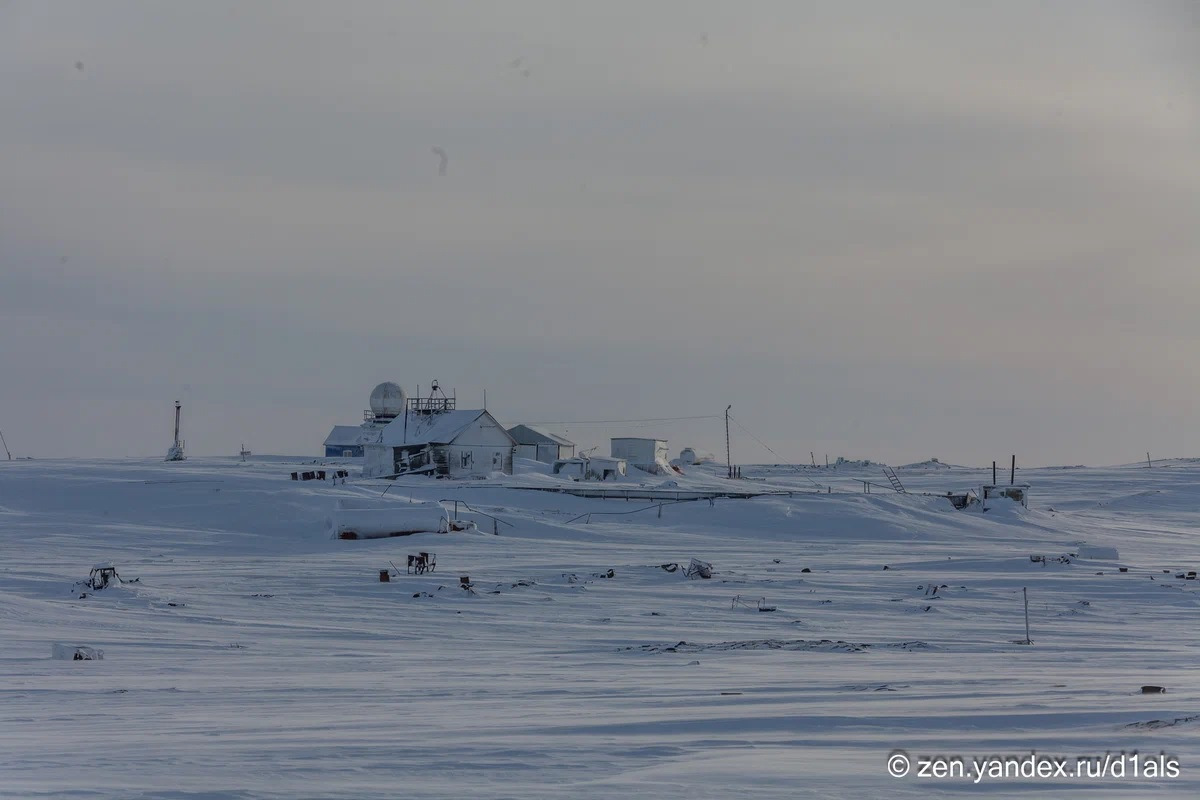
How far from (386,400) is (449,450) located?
15.0 meters

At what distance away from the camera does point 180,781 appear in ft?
25.4

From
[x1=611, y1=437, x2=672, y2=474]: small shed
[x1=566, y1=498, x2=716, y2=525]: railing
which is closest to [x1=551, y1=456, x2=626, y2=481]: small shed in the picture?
[x1=611, y1=437, x2=672, y2=474]: small shed

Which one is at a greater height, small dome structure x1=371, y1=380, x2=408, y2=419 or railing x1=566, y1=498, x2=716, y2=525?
small dome structure x1=371, y1=380, x2=408, y2=419

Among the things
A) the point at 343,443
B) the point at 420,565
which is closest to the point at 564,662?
the point at 420,565

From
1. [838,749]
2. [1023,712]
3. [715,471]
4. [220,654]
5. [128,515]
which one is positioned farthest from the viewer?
[715,471]

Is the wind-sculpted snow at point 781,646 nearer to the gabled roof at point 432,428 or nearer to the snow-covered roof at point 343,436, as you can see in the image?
the gabled roof at point 432,428

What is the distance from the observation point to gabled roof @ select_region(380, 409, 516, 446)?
201ft

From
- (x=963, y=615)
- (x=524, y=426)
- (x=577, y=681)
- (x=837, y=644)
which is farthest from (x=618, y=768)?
(x=524, y=426)

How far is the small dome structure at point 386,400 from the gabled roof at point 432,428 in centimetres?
955

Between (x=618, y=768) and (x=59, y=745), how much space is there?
4.13 metres

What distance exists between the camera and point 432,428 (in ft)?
206

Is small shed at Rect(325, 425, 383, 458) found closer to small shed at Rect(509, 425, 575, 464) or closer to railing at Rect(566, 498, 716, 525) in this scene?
small shed at Rect(509, 425, 575, 464)

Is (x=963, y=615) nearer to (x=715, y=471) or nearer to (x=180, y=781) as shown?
(x=180, y=781)

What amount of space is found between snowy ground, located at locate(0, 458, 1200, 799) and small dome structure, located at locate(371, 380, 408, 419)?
107 feet
